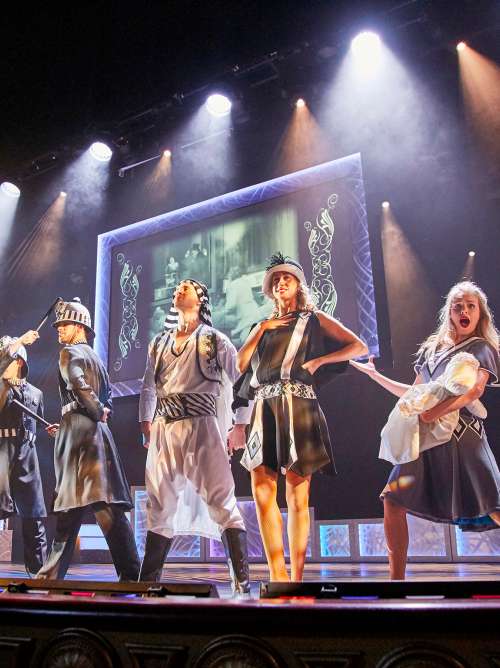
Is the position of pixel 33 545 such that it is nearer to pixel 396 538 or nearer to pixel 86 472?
pixel 86 472

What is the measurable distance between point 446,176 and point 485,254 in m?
0.74

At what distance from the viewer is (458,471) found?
3471 millimetres

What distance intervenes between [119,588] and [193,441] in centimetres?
167

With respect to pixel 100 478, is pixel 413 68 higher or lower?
higher

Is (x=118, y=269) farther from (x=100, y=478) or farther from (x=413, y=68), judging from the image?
→ (x=413, y=68)

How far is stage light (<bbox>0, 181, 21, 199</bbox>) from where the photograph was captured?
748cm

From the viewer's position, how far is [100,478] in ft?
13.5

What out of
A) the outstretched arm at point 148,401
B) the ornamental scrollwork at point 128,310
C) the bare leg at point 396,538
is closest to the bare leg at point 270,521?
the bare leg at point 396,538

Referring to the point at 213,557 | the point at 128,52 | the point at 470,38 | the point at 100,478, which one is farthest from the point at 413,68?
the point at 213,557

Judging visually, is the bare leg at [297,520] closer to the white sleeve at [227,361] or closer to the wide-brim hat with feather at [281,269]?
the white sleeve at [227,361]

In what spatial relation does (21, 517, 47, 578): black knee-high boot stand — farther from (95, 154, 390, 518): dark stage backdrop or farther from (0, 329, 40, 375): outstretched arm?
(0, 329, 40, 375): outstretched arm

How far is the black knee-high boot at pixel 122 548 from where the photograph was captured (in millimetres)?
3973

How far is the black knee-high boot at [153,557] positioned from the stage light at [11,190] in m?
5.25

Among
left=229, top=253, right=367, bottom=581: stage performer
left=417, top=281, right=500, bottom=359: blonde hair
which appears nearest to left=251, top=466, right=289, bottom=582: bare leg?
left=229, top=253, right=367, bottom=581: stage performer
